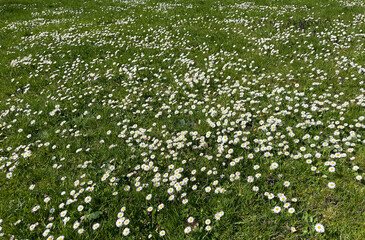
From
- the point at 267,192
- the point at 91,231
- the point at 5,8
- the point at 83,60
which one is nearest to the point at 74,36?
the point at 83,60

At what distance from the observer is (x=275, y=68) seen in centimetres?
614

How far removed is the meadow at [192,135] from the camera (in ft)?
9.82

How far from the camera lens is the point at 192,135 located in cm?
432

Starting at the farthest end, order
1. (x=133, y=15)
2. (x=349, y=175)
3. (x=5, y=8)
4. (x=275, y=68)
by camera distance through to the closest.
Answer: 1. (x=5, y=8)
2. (x=133, y=15)
3. (x=275, y=68)
4. (x=349, y=175)

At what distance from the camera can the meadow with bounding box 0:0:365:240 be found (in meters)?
2.99

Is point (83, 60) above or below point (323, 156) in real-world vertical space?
below

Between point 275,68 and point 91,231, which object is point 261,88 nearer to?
point 275,68

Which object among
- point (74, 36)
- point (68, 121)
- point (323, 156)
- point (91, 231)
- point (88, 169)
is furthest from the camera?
point (74, 36)

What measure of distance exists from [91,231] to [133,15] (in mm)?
11837

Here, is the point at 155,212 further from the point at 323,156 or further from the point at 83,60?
the point at 83,60

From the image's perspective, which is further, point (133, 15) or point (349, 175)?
point (133, 15)

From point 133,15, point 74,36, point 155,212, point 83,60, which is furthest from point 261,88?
point 133,15

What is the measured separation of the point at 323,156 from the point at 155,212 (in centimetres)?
269

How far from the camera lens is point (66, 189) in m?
3.56
